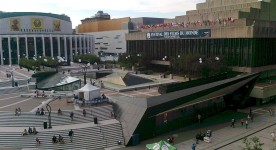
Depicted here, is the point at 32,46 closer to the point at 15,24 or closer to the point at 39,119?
the point at 15,24

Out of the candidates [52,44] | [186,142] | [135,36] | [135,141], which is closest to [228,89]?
[186,142]

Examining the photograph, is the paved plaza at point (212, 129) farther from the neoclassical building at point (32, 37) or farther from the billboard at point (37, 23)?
the billboard at point (37, 23)

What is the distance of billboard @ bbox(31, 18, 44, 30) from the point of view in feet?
398

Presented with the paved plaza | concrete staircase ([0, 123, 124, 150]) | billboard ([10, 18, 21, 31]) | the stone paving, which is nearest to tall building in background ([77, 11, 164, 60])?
billboard ([10, 18, 21, 31])

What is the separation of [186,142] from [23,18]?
103467 mm

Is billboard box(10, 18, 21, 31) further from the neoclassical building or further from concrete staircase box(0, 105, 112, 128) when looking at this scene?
concrete staircase box(0, 105, 112, 128)

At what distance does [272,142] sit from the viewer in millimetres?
34531

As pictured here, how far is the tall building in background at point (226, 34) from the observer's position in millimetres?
57188

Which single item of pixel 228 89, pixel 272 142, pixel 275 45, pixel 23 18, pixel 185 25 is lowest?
pixel 272 142

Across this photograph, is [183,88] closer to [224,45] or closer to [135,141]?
[135,141]

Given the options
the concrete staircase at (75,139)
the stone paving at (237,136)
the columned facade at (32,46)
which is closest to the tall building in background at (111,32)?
the columned facade at (32,46)

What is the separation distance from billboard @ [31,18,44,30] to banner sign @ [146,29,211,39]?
6025 centimetres

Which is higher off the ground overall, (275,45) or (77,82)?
(275,45)

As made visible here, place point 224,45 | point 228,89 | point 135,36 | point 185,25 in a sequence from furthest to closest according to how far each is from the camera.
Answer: point 135,36, point 185,25, point 224,45, point 228,89
